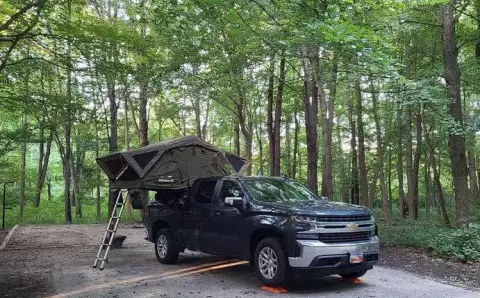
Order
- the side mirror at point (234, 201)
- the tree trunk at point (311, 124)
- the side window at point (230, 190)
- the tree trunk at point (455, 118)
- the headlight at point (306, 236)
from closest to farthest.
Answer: the headlight at point (306, 236) < the side mirror at point (234, 201) < the side window at point (230, 190) < the tree trunk at point (455, 118) < the tree trunk at point (311, 124)

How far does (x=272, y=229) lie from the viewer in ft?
23.1

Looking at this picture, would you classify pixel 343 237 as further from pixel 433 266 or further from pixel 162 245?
pixel 162 245

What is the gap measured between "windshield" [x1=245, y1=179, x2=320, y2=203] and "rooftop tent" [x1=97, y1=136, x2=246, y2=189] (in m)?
2.39

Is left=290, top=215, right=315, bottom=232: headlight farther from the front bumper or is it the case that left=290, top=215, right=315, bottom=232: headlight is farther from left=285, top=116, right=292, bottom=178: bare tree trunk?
left=285, top=116, right=292, bottom=178: bare tree trunk

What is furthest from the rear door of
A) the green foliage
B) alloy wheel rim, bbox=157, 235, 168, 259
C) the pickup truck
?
the green foliage

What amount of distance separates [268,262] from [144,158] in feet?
14.0

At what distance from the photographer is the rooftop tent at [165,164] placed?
952 centimetres

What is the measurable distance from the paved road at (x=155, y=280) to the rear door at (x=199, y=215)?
1.99ft

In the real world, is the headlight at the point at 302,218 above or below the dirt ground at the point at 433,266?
above

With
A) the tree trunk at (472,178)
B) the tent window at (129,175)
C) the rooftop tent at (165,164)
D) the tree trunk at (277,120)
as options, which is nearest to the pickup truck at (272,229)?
the rooftop tent at (165,164)

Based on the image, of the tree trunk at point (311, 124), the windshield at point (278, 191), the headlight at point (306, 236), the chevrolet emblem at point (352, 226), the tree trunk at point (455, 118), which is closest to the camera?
the headlight at point (306, 236)

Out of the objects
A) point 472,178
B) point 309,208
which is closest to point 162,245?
point 309,208

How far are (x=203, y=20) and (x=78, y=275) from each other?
5.65 m

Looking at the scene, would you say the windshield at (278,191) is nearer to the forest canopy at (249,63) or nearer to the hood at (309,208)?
the hood at (309,208)
